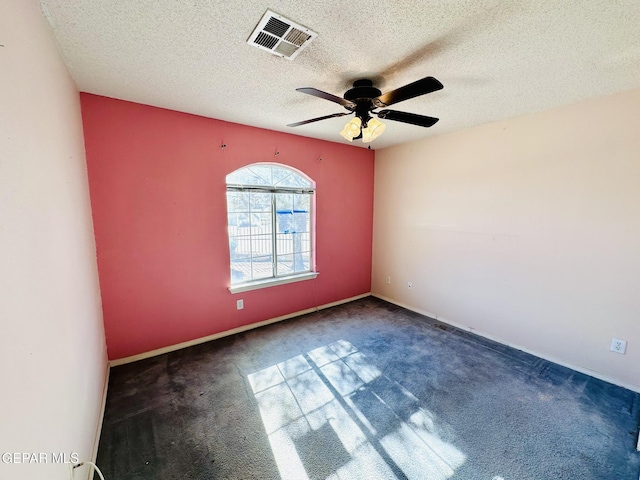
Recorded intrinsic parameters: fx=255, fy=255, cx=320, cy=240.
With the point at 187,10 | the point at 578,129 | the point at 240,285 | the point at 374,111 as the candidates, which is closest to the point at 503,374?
the point at 578,129

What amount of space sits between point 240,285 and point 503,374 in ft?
9.37

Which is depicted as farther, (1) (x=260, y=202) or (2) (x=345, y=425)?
(1) (x=260, y=202)

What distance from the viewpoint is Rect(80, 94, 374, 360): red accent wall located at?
229cm

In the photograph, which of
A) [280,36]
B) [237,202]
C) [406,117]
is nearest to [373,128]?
[406,117]

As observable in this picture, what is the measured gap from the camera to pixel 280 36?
1427 mm

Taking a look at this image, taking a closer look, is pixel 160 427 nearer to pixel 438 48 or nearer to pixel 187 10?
pixel 187 10

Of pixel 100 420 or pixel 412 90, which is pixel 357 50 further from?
pixel 100 420

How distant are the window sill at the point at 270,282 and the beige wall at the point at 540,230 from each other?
156 centimetres

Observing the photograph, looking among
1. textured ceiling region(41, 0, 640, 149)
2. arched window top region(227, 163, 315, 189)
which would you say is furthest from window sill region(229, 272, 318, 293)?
textured ceiling region(41, 0, 640, 149)

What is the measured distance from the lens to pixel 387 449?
163 cm

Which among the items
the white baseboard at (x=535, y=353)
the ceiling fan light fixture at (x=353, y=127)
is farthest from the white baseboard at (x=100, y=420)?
the white baseboard at (x=535, y=353)

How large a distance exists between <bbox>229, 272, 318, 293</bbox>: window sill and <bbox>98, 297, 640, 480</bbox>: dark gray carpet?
0.62m

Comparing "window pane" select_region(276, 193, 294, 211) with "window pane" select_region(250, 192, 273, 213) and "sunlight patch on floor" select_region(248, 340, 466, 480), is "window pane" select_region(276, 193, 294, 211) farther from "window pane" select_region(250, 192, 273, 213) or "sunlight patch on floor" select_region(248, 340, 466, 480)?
"sunlight patch on floor" select_region(248, 340, 466, 480)

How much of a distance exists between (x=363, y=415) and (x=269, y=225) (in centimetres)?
232
